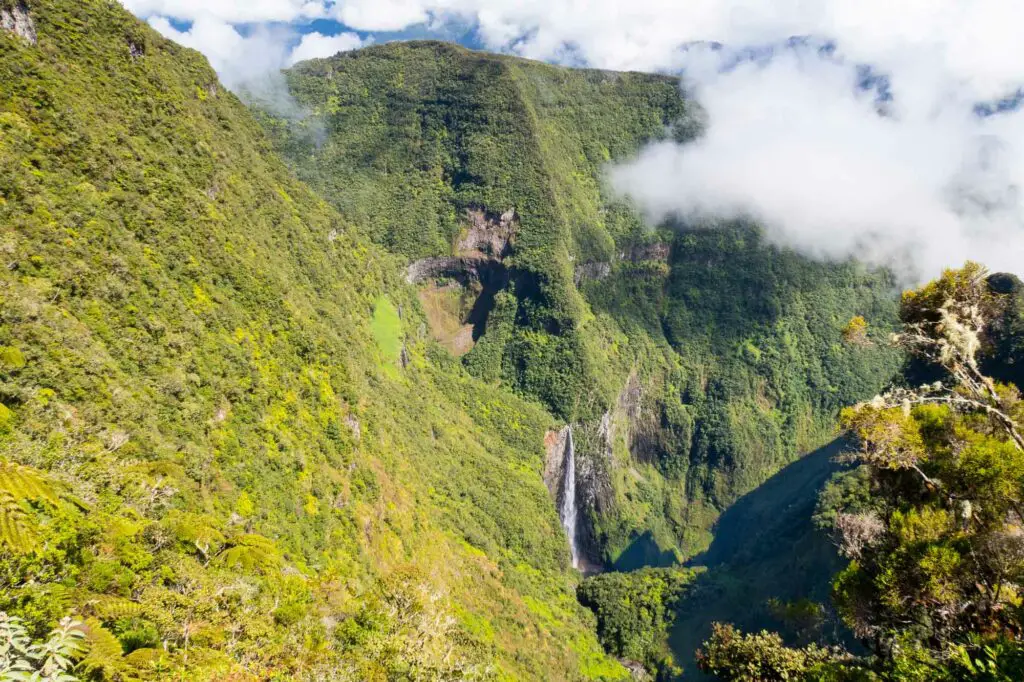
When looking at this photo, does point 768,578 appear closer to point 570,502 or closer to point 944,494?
point 570,502

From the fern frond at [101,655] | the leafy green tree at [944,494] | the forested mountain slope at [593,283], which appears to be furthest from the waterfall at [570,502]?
→ the fern frond at [101,655]

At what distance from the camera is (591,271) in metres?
139

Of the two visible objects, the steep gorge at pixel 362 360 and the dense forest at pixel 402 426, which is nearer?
the dense forest at pixel 402 426

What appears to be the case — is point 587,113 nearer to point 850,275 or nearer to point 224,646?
A: point 850,275

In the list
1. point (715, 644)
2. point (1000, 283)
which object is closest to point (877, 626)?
point (715, 644)

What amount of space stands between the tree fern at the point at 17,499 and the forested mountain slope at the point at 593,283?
101 metres

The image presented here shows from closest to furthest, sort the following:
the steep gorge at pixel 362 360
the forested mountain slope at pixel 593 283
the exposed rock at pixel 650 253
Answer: the steep gorge at pixel 362 360, the forested mountain slope at pixel 593 283, the exposed rock at pixel 650 253

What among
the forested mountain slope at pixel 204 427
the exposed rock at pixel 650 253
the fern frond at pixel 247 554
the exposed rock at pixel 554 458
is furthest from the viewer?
the exposed rock at pixel 650 253

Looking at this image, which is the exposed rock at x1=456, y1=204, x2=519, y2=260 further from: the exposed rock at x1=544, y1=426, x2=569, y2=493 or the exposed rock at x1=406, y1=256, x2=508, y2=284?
the exposed rock at x1=544, y1=426, x2=569, y2=493

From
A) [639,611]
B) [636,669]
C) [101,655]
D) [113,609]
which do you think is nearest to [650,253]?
[639,611]

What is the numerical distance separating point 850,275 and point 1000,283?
9990cm

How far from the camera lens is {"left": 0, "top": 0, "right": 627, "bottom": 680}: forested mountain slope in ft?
40.1

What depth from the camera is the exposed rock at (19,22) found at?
107ft

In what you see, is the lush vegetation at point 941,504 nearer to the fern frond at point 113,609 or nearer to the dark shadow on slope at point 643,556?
the fern frond at point 113,609
